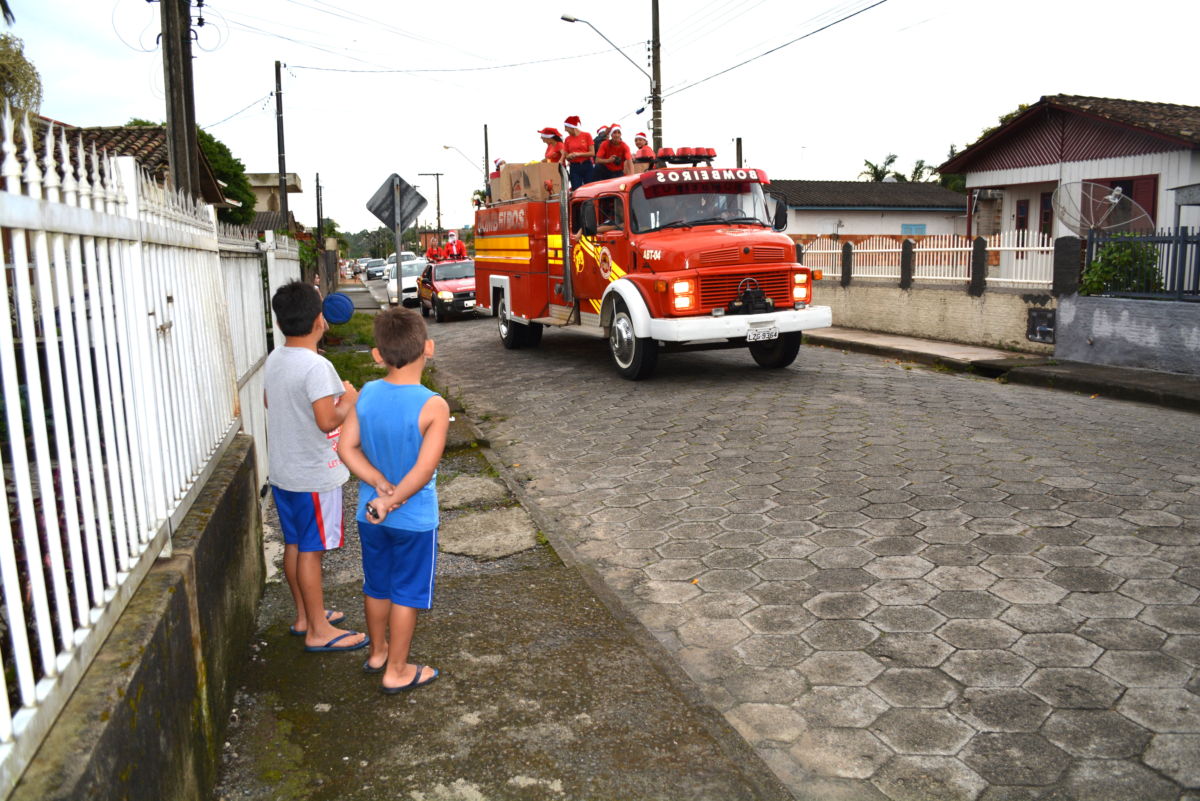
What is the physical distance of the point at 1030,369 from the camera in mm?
11375

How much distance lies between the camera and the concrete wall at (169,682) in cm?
191

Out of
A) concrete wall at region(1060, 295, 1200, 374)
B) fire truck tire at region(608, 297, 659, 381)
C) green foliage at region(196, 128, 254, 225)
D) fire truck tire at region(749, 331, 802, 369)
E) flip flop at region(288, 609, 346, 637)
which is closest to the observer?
flip flop at region(288, 609, 346, 637)

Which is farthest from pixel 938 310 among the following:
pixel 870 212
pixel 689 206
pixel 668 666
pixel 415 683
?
pixel 870 212

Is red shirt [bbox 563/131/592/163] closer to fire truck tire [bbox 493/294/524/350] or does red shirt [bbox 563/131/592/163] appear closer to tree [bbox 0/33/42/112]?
fire truck tire [bbox 493/294/524/350]

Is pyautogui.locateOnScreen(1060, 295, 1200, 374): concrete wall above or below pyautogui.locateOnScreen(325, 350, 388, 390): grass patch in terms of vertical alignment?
above

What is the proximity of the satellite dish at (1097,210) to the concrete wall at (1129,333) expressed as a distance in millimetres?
965

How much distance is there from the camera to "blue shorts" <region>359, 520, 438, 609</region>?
3494 mm

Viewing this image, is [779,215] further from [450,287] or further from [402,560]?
[450,287]

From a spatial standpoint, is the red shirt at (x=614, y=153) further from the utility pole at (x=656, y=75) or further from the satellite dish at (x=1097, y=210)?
the utility pole at (x=656, y=75)

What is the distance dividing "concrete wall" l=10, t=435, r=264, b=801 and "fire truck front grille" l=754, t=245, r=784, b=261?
25.3 ft

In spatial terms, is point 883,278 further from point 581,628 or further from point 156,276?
point 156,276

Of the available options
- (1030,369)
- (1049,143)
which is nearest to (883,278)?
(1030,369)

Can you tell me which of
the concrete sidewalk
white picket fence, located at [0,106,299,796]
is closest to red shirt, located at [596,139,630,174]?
the concrete sidewalk

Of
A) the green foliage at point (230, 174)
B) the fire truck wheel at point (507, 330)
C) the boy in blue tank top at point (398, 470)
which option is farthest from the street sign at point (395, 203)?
the green foliage at point (230, 174)
